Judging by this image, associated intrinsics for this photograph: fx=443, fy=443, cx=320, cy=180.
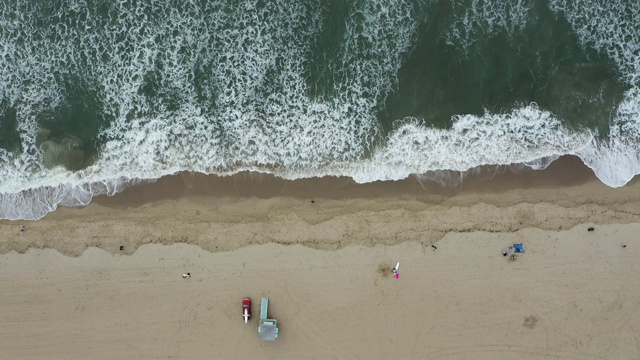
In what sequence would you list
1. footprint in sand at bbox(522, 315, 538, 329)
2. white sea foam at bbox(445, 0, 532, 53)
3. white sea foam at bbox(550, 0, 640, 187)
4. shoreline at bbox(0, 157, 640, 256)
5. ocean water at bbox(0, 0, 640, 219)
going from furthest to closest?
white sea foam at bbox(445, 0, 532, 53), ocean water at bbox(0, 0, 640, 219), white sea foam at bbox(550, 0, 640, 187), shoreline at bbox(0, 157, 640, 256), footprint in sand at bbox(522, 315, 538, 329)

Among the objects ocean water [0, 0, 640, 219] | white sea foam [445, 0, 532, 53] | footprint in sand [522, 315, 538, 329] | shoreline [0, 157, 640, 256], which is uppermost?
white sea foam [445, 0, 532, 53]

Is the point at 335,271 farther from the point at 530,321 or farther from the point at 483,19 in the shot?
the point at 483,19

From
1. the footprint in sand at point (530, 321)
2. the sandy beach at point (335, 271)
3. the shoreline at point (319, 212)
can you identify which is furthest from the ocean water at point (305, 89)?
the footprint in sand at point (530, 321)

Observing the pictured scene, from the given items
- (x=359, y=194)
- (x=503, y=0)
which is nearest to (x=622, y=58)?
(x=503, y=0)

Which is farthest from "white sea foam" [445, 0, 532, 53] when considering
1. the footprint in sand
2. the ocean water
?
the footprint in sand

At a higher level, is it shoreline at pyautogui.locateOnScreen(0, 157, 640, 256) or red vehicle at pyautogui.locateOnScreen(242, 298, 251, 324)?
shoreline at pyautogui.locateOnScreen(0, 157, 640, 256)

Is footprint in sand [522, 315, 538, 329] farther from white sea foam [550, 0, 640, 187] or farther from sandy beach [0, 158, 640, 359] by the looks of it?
white sea foam [550, 0, 640, 187]
